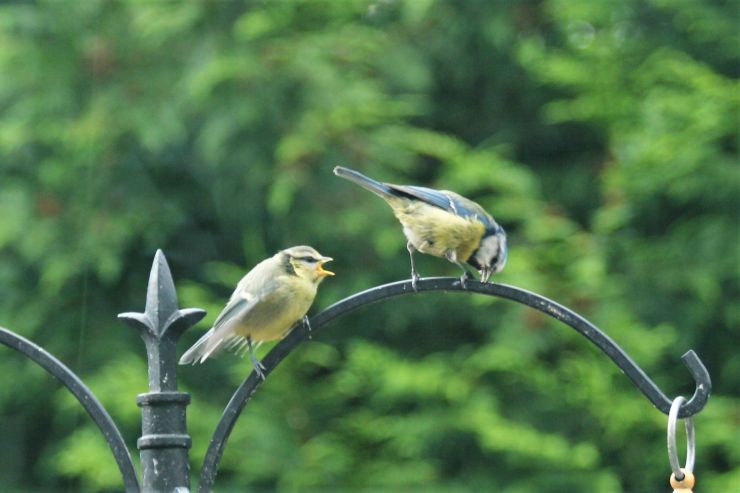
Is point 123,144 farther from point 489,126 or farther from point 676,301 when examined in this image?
point 676,301

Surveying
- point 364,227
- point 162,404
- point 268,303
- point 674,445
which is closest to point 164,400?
point 162,404

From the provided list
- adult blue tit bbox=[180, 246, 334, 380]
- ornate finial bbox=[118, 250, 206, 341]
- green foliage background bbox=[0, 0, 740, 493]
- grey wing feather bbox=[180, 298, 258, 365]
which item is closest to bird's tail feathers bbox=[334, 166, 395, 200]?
adult blue tit bbox=[180, 246, 334, 380]

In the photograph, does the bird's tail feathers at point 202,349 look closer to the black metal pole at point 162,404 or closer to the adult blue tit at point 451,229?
the black metal pole at point 162,404

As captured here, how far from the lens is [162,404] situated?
1.57 meters

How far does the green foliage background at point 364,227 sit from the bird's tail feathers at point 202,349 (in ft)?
9.07

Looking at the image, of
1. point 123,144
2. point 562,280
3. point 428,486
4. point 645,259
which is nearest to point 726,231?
point 645,259

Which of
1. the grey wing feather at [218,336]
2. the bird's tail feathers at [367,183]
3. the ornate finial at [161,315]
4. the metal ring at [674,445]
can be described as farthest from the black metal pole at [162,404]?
the metal ring at [674,445]

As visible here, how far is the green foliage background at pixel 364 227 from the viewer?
4.73m

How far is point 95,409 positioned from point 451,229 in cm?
97

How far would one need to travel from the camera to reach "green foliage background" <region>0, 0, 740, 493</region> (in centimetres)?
473

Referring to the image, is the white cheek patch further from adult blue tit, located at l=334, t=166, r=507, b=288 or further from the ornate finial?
the ornate finial

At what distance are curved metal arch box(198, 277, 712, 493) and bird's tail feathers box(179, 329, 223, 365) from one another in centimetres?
19

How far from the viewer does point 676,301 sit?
16.5 feet

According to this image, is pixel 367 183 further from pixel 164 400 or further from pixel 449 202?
pixel 164 400
